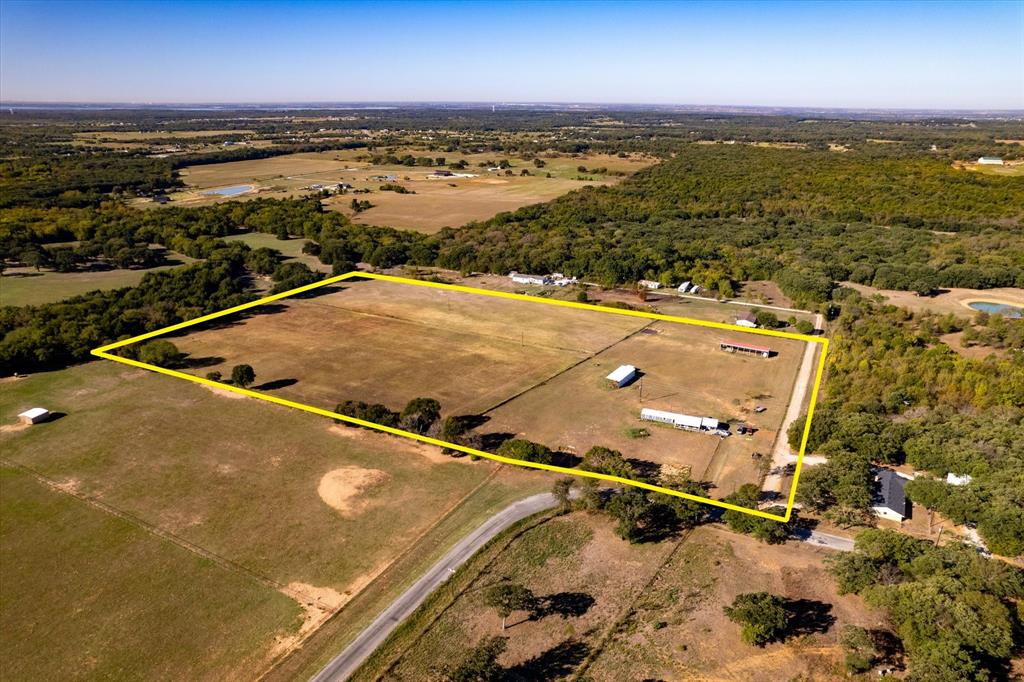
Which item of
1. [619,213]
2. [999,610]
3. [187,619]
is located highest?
[619,213]

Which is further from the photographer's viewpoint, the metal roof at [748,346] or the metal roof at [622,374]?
the metal roof at [748,346]

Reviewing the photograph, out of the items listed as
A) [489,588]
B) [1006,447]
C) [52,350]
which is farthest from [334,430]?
[1006,447]

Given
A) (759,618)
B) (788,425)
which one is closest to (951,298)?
(788,425)

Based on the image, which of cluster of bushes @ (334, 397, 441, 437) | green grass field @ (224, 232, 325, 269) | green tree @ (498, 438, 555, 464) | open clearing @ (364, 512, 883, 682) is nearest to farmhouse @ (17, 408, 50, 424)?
cluster of bushes @ (334, 397, 441, 437)

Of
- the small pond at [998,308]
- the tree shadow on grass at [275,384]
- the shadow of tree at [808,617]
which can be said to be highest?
the small pond at [998,308]

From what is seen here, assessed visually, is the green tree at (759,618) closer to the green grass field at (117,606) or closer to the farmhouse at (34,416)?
the green grass field at (117,606)

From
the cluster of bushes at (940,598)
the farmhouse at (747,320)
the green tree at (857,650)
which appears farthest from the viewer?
the farmhouse at (747,320)

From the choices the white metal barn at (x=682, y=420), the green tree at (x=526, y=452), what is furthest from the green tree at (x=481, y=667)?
the white metal barn at (x=682, y=420)

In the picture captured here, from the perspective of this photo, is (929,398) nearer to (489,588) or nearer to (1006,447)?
(1006,447)
